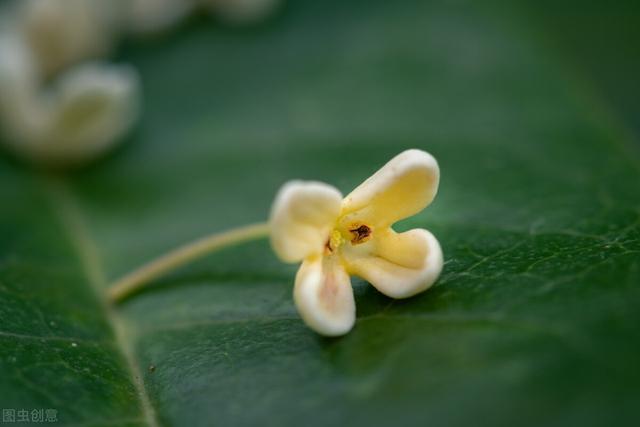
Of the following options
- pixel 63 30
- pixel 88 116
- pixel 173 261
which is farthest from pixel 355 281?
pixel 63 30

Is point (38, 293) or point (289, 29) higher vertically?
point (289, 29)

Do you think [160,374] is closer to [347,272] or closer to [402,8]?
[347,272]

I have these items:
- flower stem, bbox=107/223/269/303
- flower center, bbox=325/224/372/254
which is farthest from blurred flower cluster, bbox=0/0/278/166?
flower center, bbox=325/224/372/254

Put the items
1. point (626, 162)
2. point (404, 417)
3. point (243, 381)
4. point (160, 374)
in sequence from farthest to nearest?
point (626, 162) < point (160, 374) < point (243, 381) < point (404, 417)

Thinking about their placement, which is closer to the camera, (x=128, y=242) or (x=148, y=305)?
(x=148, y=305)

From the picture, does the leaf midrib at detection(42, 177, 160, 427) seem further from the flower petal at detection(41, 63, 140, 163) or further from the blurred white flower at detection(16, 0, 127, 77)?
the blurred white flower at detection(16, 0, 127, 77)

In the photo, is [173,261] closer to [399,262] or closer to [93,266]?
[93,266]

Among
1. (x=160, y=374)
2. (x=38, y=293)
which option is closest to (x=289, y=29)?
(x=38, y=293)

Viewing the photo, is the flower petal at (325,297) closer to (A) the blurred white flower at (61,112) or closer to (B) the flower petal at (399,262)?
(B) the flower petal at (399,262)
